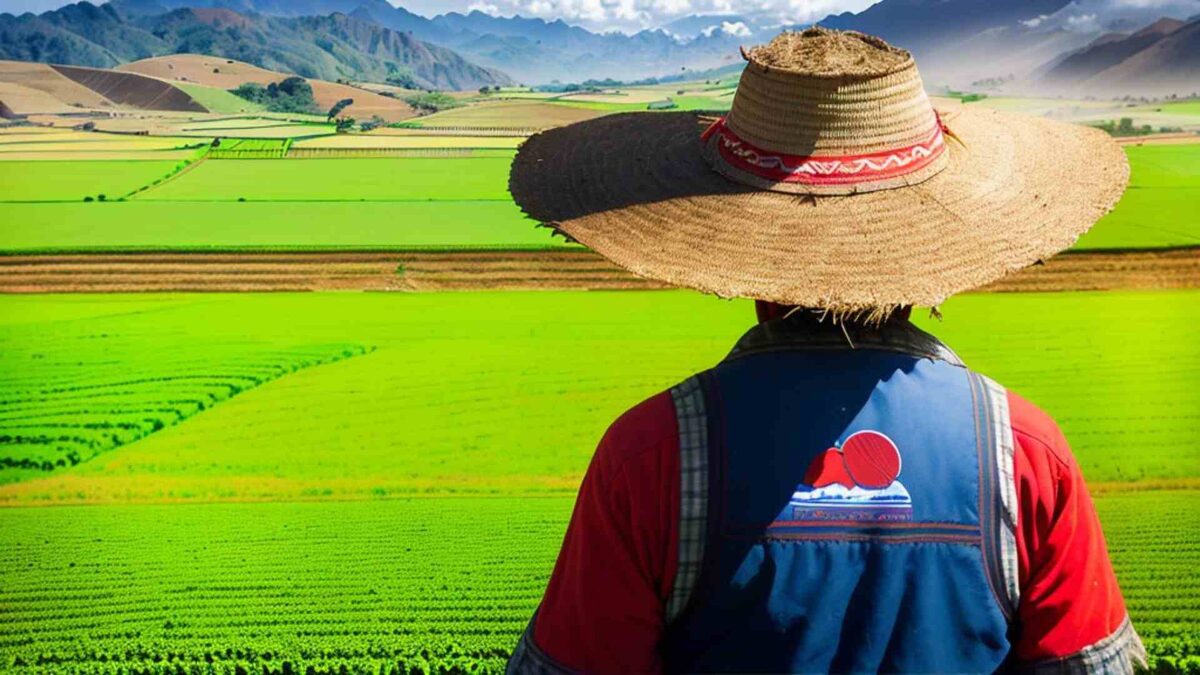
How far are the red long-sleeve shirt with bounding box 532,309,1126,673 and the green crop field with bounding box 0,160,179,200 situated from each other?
14.2 metres

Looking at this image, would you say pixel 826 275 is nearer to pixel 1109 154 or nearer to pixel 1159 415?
pixel 1109 154

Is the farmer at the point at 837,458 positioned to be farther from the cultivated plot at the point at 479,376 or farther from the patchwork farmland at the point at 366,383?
the cultivated plot at the point at 479,376

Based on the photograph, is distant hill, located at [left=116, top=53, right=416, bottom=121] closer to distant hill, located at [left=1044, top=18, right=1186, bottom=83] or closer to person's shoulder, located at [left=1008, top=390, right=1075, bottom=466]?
distant hill, located at [left=1044, top=18, right=1186, bottom=83]

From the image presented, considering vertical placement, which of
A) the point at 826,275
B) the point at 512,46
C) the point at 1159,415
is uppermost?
the point at 512,46

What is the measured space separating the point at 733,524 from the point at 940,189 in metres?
0.67

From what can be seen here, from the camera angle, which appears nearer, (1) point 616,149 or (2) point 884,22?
(1) point 616,149

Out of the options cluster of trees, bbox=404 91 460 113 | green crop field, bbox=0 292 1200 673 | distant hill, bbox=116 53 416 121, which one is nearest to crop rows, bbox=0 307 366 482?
green crop field, bbox=0 292 1200 673

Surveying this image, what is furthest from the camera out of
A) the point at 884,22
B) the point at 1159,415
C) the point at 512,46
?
the point at 512,46

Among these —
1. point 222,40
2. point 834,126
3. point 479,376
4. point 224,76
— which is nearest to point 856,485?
point 834,126

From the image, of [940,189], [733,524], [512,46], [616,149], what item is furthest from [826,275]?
[512,46]

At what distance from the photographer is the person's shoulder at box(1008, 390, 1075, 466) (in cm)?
144

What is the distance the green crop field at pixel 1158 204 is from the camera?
9.32 m

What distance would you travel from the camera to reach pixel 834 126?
1.53 meters

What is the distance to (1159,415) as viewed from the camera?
7.81 metres
